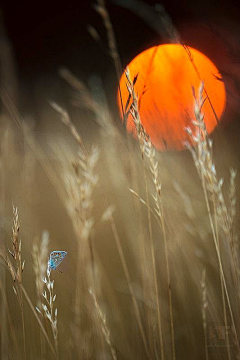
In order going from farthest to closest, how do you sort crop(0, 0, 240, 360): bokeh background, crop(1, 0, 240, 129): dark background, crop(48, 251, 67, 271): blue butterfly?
1. crop(1, 0, 240, 129): dark background
2. crop(0, 0, 240, 360): bokeh background
3. crop(48, 251, 67, 271): blue butterfly

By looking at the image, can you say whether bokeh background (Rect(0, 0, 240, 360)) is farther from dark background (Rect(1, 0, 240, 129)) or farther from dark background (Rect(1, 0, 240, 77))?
dark background (Rect(1, 0, 240, 77))

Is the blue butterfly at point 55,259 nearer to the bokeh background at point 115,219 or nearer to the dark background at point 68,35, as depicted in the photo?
the bokeh background at point 115,219

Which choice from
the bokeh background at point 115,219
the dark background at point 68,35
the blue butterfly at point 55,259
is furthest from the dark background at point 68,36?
the blue butterfly at point 55,259

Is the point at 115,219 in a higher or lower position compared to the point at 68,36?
lower

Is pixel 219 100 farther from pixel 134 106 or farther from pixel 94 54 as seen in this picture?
pixel 94 54

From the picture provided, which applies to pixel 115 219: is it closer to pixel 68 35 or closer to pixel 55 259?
pixel 55 259

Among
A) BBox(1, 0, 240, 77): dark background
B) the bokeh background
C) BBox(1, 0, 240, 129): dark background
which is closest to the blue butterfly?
the bokeh background

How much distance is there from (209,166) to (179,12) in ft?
Result: 13.2

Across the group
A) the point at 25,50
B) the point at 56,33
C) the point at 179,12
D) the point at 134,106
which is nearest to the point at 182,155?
the point at 134,106

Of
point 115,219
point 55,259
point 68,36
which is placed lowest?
point 115,219

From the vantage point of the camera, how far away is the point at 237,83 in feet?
3.25

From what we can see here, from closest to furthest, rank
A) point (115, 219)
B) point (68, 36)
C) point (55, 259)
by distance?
1. point (55, 259)
2. point (115, 219)
3. point (68, 36)

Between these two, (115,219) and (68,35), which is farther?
(68,35)

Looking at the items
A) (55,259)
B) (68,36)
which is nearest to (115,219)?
(55,259)
